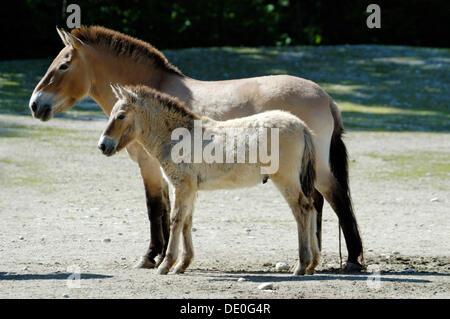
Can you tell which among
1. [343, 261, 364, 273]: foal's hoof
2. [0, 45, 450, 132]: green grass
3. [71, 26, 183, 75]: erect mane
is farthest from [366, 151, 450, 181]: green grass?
[71, 26, 183, 75]: erect mane

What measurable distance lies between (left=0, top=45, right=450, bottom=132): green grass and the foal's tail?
12525 millimetres

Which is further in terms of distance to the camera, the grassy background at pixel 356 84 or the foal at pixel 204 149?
the grassy background at pixel 356 84

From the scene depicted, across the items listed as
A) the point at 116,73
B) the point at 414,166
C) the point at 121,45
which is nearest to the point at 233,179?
the point at 116,73

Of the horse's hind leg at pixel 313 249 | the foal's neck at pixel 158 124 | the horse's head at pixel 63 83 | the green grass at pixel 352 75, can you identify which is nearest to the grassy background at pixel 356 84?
the green grass at pixel 352 75

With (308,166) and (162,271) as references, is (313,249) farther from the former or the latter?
(162,271)

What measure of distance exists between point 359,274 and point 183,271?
189 cm

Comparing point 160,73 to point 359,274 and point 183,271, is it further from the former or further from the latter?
point 359,274

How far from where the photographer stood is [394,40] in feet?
113

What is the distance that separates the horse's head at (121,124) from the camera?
316 inches

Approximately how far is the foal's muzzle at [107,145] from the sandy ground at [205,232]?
1.27 m

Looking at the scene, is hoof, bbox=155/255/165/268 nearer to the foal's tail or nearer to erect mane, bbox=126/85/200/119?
erect mane, bbox=126/85/200/119

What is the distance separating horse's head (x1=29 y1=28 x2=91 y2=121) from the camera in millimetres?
9281

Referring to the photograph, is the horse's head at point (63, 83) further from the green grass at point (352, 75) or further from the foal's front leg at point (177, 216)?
the green grass at point (352, 75)

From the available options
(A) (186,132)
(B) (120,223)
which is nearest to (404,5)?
(B) (120,223)
